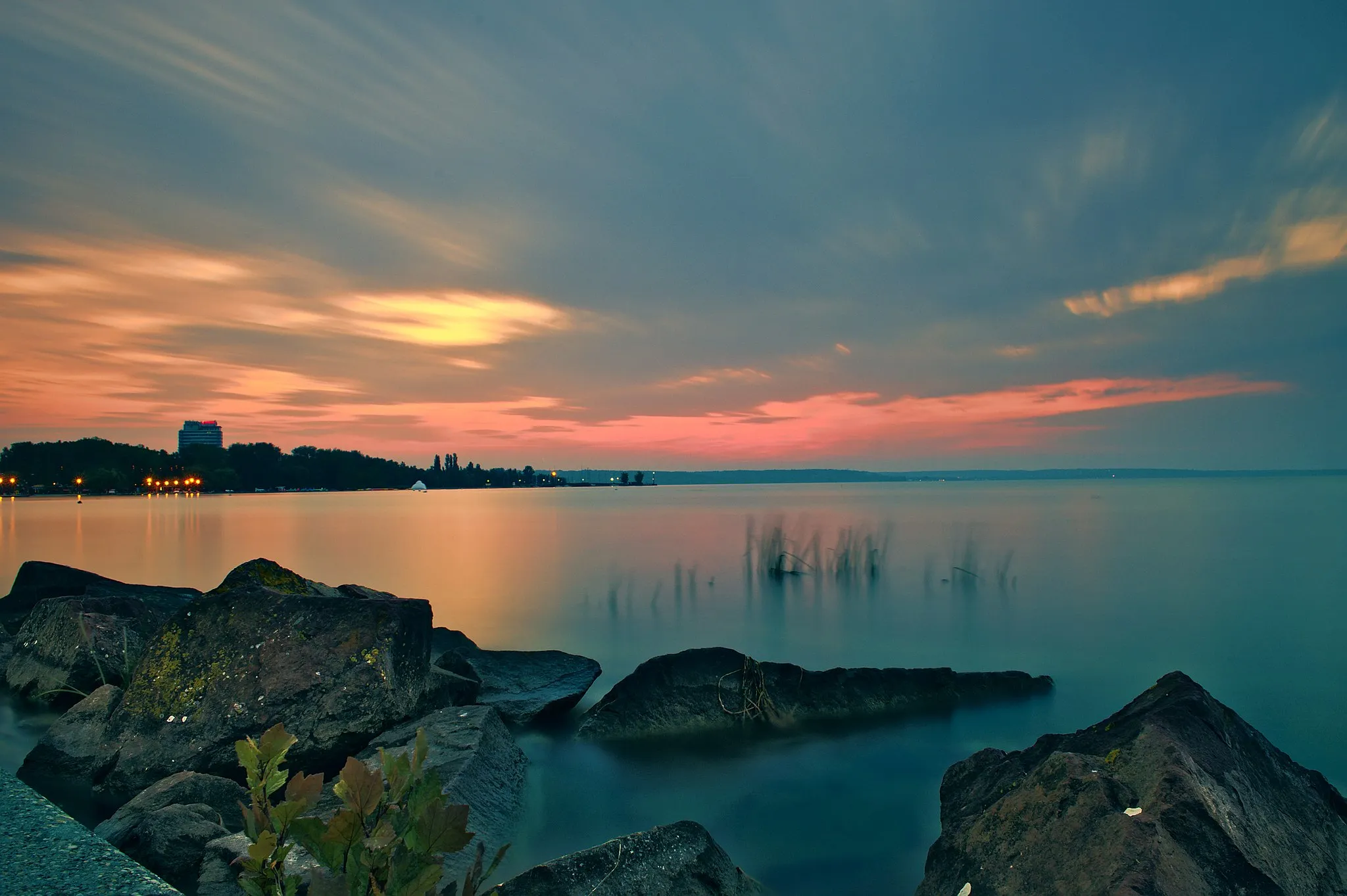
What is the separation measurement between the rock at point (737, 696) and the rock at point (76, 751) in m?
5.55

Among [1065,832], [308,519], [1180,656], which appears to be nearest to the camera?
[1065,832]

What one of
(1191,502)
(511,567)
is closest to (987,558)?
(511,567)

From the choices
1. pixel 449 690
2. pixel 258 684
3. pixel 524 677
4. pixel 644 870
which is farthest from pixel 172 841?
pixel 524 677

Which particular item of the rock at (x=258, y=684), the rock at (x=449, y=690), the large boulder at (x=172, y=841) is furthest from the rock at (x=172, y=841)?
the rock at (x=449, y=690)

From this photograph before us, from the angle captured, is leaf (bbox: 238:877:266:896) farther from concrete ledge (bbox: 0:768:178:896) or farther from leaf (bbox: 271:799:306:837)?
concrete ledge (bbox: 0:768:178:896)

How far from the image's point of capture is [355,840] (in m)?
2.41

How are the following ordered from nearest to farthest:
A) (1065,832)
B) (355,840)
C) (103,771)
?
(355,840) < (1065,832) < (103,771)

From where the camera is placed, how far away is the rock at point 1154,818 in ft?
14.1

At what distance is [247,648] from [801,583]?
19.4 metres

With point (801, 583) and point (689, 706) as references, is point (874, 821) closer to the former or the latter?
point (689, 706)

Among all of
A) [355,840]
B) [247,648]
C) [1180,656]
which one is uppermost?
[355,840]

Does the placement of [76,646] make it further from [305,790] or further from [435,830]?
[435,830]

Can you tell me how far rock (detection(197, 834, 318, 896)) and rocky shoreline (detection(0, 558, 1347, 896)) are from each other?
0.02m

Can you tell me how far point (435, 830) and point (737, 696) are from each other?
8.55m
